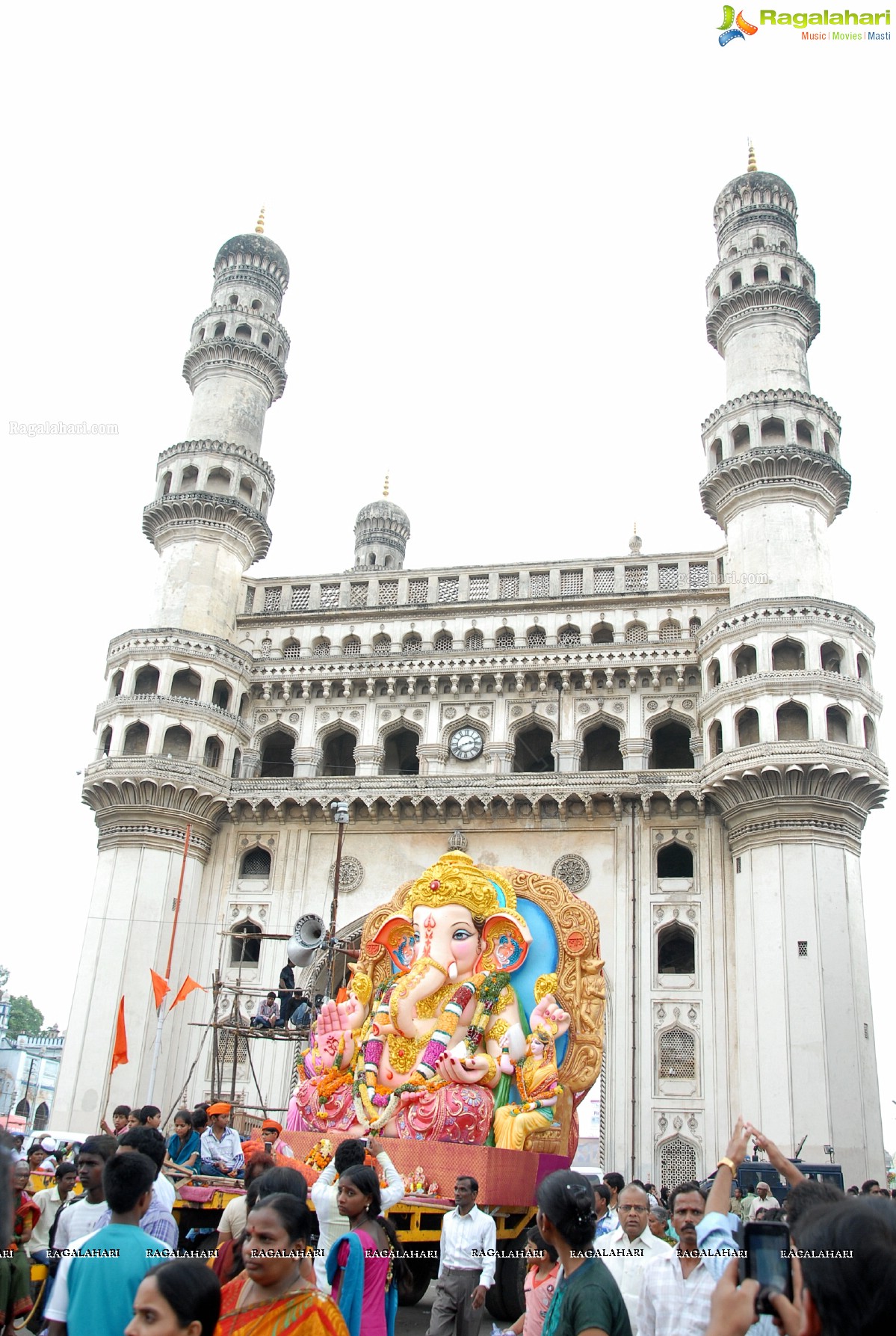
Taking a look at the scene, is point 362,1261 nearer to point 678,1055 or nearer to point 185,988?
point 678,1055

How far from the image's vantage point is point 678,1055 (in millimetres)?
28031

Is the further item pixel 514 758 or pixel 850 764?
pixel 514 758

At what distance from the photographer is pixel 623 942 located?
96.3ft

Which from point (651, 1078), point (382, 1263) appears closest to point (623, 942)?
point (651, 1078)

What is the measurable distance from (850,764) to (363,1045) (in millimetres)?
16420

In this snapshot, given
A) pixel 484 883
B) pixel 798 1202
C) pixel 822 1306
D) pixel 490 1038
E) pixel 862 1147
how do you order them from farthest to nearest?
pixel 862 1147 → pixel 484 883 → pixel 490 1038 → pixel 798 1202 → pixel 822 1306

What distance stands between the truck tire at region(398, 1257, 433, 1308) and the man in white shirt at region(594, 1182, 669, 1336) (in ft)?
16.4

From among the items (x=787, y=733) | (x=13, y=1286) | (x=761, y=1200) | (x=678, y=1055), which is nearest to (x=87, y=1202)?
(x=13, y=1286)

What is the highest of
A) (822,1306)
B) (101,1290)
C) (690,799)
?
(690,799)

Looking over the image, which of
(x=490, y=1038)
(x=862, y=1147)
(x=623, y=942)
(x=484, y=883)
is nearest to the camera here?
(x=490, y=1038)

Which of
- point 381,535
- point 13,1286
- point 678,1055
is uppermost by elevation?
point 381,535

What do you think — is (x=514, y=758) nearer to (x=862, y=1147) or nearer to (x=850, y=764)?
(x=850, y=764)

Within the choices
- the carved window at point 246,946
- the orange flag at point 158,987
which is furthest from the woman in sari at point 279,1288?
the carved window at point 246,946

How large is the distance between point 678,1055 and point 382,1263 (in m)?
23.0
